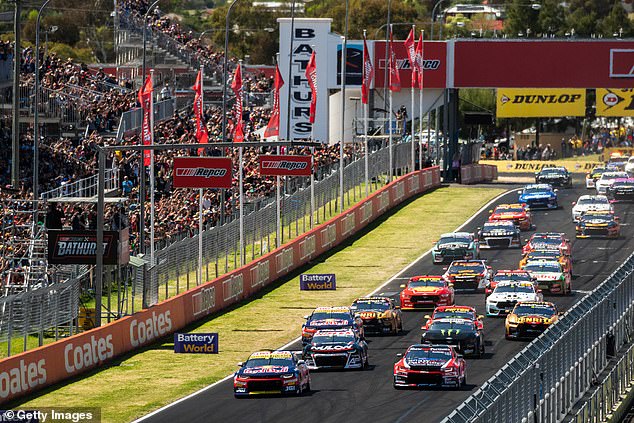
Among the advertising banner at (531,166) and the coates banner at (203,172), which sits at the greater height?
the coates banner at (203,172)

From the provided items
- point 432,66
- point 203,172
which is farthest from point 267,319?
point 432,66

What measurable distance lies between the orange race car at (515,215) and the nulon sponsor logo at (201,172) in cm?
2095

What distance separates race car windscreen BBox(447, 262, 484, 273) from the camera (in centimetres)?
5459

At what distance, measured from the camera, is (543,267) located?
53625 mm

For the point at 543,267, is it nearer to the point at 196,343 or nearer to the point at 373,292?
the point at 373,292

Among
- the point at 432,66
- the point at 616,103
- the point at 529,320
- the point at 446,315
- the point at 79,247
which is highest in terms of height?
the point at 432,66

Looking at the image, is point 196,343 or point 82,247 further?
point 196,343

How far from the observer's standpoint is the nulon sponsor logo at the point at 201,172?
169 ft

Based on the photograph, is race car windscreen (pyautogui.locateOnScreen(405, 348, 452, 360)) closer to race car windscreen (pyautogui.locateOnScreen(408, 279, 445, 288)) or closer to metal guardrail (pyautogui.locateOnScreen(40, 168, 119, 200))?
race car windscreen (pyautogui.locateOnScreen(408, 279, 445, 288))

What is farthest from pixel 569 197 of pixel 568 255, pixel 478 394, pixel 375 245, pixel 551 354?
pixel 478 394

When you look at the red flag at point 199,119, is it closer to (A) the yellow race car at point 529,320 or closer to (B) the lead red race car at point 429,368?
(A) the yellow race car at point 529,320

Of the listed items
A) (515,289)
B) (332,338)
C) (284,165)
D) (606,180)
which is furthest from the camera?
(606,180)

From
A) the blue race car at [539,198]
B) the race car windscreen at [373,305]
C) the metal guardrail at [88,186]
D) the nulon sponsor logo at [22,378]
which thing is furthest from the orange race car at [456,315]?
the blue race car at [539,198]

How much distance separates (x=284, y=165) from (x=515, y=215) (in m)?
15.1
